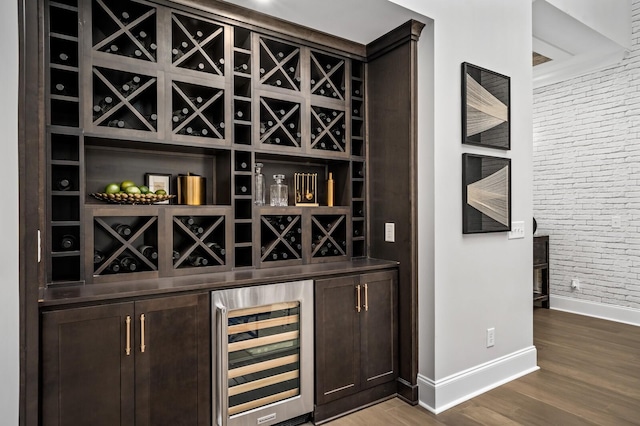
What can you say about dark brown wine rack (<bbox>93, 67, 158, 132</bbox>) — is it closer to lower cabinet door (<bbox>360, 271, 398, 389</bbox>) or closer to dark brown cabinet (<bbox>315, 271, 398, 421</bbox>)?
dark brown cabinet (<bbox>315, 271, 398, 421</bbox>)

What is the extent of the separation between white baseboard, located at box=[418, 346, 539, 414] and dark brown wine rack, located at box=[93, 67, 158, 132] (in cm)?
241

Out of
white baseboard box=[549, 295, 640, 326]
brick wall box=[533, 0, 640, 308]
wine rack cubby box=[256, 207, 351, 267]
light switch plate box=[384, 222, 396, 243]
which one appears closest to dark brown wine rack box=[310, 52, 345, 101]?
wine rack cubby box=[256, 207, 351, 267]

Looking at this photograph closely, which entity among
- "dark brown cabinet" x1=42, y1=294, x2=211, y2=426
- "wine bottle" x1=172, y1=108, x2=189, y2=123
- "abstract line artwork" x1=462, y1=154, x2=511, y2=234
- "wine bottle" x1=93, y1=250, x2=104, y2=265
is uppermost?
"wine bottle" x1=172, y1=108, x2=189, y2=123

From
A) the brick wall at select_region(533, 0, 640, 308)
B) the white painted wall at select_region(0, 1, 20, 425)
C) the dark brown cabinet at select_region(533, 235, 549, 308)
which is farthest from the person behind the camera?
the dark brown cabinet at select_region(533, 235, 549, 308)

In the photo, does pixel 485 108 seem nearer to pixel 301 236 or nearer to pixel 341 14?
pixel 341 14

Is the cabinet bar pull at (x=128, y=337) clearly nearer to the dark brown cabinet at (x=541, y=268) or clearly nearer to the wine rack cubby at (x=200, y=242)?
the wine rack cubby at (x=200, y=242)

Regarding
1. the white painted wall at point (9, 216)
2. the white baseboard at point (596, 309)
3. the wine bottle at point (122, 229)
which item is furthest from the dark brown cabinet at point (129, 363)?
the white baseboard at point (596, 309)

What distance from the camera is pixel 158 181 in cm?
247

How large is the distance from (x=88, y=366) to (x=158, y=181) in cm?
113

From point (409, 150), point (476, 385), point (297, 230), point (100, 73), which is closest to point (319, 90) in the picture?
point (409, 150)

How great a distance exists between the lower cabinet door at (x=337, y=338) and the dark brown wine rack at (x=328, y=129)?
99 centimetres

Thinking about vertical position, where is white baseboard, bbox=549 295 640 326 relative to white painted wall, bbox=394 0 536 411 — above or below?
below

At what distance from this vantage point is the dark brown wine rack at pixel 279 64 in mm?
2651

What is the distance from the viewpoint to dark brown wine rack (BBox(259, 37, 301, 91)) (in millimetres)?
2651
